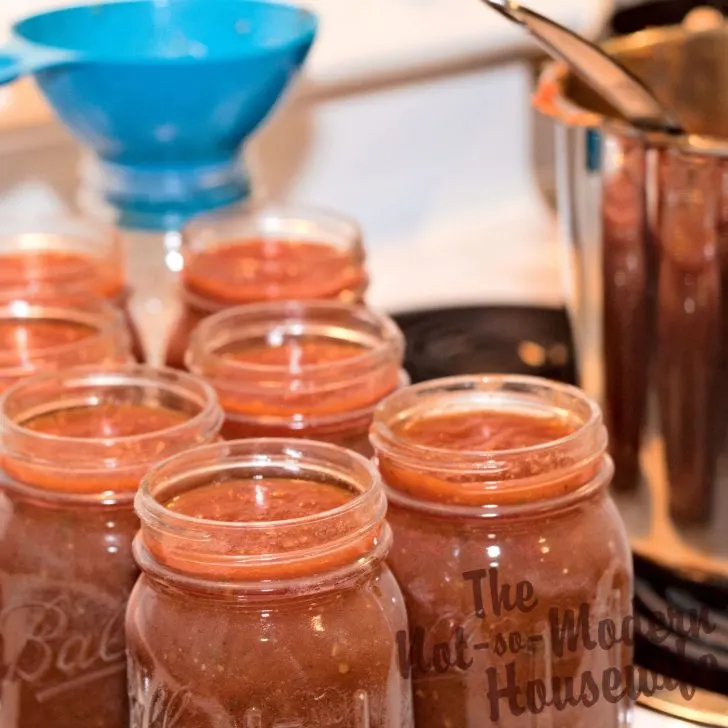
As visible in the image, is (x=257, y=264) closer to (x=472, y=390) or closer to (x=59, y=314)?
(x=59, y=314)

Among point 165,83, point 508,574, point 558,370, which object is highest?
point 165,83

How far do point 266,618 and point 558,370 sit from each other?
52 cm

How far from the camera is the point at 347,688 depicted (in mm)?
470

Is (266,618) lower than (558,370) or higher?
higher

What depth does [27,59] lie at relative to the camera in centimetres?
73

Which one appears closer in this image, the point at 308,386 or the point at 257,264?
the point at 308,386

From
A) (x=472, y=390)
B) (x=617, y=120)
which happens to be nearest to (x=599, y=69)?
(x=617, y=120)

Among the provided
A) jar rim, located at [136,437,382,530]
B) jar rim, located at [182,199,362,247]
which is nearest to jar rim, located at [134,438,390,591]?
jar rim, located at [136,437,382,530]

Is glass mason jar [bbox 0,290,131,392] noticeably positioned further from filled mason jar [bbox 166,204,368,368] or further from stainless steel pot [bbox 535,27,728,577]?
stainless steel pot [bbox 535,27,728,577]

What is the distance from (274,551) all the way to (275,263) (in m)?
0.37

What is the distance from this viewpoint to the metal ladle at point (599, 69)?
0.63 meters

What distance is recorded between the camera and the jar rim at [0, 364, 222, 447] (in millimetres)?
539

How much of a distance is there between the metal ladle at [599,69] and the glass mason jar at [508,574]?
0.20m

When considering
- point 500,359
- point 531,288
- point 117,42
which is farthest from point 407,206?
point 117,42
